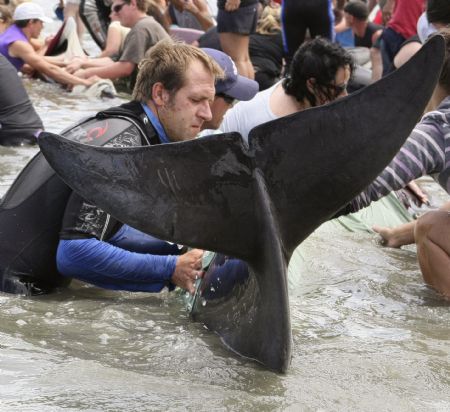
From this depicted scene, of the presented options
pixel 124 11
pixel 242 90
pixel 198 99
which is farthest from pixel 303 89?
pixel 124 11

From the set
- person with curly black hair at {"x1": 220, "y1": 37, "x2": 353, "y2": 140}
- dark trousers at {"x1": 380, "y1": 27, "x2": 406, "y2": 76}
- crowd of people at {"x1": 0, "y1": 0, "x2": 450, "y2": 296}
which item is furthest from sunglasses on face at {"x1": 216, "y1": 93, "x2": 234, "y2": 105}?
dark trousers at {"x1": 380, "y1": 27, "x2": 406, "y2": 76}

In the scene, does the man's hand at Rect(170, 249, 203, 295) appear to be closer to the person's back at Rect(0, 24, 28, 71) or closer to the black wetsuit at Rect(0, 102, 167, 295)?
the black wetsuit at Rect(0, 102, 167, 295)

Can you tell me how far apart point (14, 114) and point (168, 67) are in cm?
472

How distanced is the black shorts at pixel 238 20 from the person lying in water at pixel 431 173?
5.85 meters

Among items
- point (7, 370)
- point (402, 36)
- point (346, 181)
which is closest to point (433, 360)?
point (346, 181)

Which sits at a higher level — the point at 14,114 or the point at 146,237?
the point at 14,114

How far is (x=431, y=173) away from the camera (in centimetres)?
486

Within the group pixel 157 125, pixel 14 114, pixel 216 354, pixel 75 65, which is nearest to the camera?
pixel 216 354

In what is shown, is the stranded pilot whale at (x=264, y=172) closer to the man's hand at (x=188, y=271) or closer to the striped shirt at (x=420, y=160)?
the man's hand at (x=188, y=271)

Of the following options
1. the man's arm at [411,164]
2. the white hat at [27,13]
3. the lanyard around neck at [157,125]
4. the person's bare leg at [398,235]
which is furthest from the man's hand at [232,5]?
the lanyard around neck at [157,125]

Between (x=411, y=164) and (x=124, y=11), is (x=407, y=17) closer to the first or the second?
(x=124, y=11)

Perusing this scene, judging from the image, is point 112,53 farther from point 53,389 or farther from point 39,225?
point 53,389

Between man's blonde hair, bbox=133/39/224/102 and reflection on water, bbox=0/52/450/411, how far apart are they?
100cm

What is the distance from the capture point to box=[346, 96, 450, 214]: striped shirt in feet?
15.2
